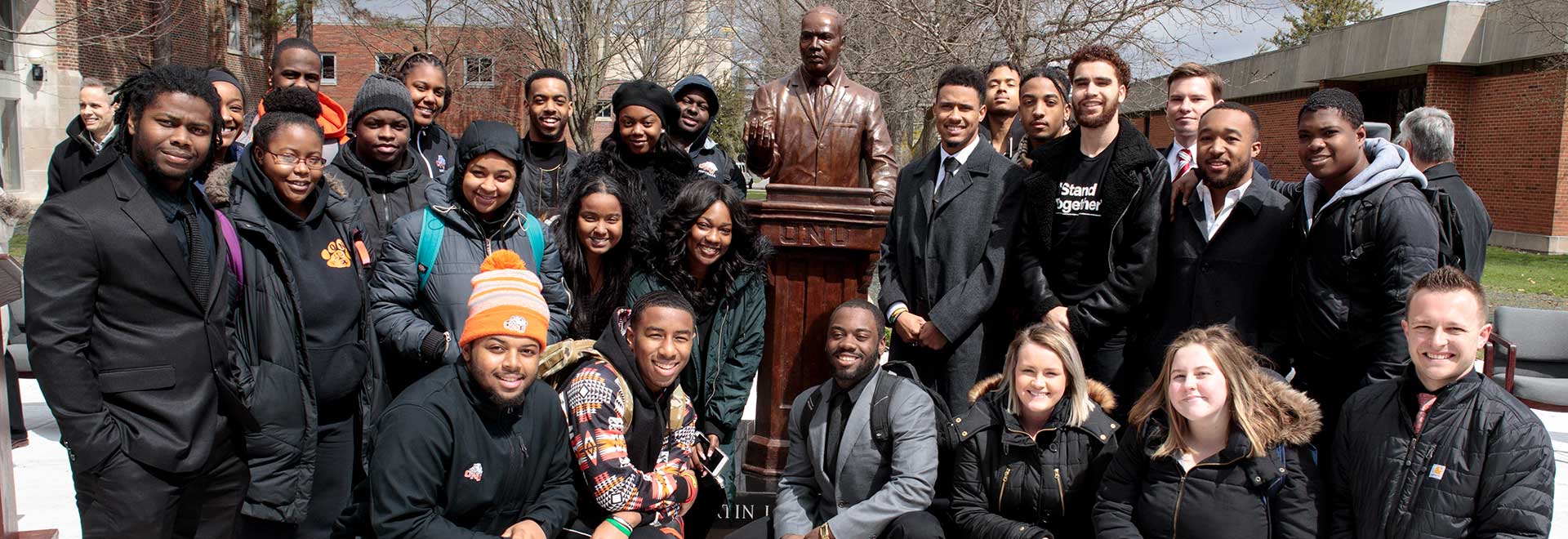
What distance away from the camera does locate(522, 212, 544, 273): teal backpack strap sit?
3.68 metres

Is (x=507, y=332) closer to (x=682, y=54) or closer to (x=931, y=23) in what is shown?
(x=931, y=23)

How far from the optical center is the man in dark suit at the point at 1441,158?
4203 millimetres

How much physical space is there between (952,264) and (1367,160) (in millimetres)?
1442

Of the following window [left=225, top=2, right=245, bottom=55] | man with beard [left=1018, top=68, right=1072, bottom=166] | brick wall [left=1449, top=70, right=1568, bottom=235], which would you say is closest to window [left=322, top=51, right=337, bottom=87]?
window [left=225, top=2, right=245, bottom=55]

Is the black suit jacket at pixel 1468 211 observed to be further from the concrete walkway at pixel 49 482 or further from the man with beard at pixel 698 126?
the man with beard at pixel 698 126

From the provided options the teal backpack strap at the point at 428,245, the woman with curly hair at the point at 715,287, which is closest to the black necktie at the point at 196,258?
the teal backpack strap at the point at 428,245

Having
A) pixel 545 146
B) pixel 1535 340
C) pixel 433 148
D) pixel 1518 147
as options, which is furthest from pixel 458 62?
pixel 1518 147

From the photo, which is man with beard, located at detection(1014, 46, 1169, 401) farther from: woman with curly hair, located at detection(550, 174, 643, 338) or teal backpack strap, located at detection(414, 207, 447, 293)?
teal backpack strap, located at detection(414, 207, 447, 293)

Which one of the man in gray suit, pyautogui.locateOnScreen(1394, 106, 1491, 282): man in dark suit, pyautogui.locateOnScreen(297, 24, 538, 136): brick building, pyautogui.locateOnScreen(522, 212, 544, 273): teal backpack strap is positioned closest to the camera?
the man in gray suit

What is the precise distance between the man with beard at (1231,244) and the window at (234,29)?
27107 millimetres

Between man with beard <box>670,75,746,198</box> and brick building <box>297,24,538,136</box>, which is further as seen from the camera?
brick building <box>297,24,538,136</box>

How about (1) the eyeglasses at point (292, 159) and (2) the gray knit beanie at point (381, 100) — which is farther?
(2) the gray knit beanie at point (381, 100)

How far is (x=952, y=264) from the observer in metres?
3.86

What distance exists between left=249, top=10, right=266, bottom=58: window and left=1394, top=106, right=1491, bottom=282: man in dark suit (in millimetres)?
26124
